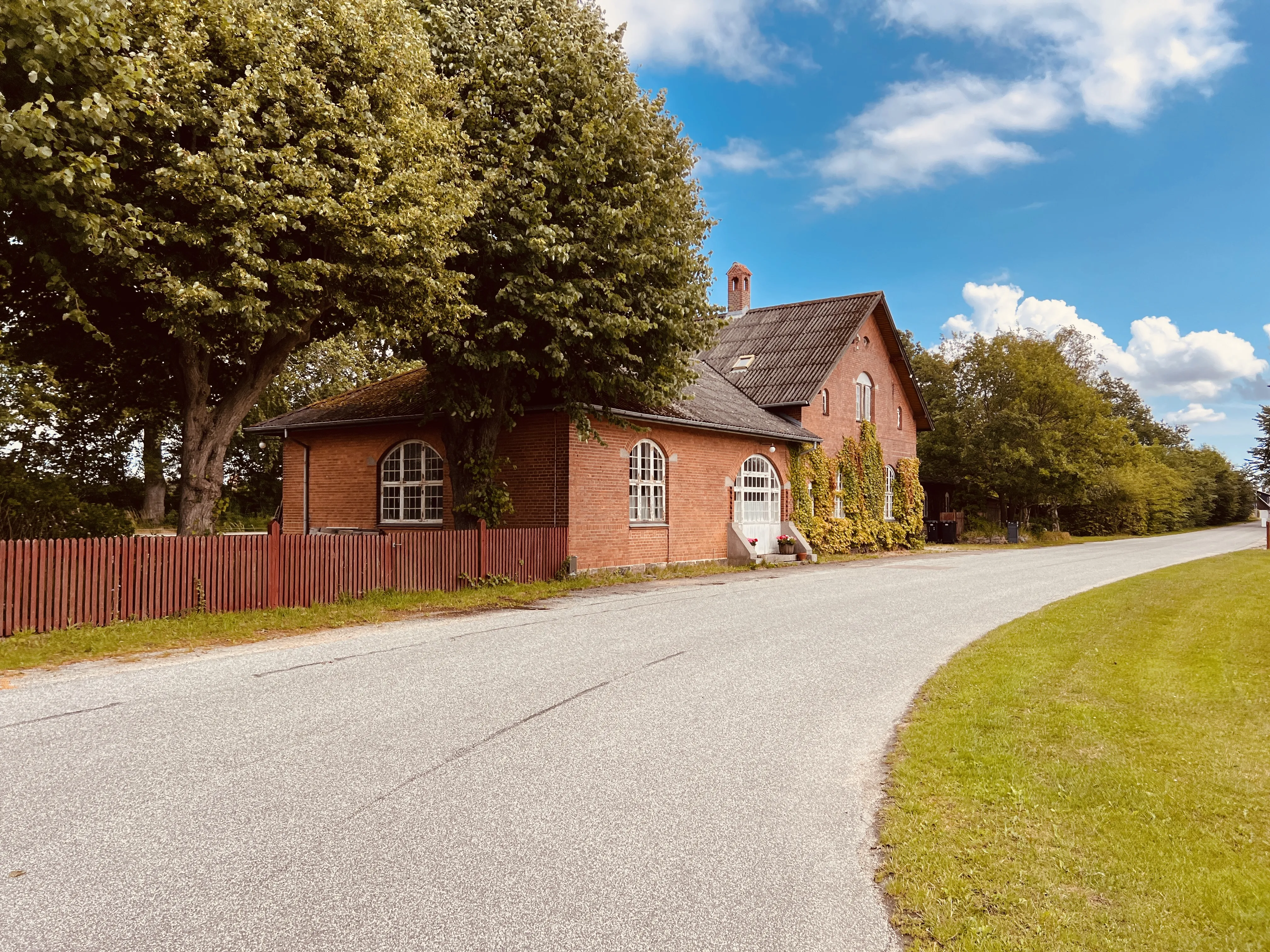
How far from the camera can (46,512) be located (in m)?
16.0

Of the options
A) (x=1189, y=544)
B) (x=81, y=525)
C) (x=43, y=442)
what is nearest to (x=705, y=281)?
(x=81, y=525)

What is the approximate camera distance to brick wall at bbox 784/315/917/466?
3066cm

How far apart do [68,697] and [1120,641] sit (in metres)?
11.1

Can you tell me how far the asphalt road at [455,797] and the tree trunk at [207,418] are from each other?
5.75 meters

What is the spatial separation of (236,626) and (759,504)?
57.7ft

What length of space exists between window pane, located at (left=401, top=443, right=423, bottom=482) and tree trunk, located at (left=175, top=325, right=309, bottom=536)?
268 inches

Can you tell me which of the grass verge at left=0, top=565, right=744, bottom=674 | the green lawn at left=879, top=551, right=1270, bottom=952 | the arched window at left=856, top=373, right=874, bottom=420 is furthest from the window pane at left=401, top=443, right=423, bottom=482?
the arched window at left=856, top=373, right=874, bottom=420

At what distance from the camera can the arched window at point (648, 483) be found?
21562 millimetres

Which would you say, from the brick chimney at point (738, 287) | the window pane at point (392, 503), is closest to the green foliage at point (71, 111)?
the window pane at point (392, 503)

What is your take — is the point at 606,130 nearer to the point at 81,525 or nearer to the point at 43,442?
the point at 81,525

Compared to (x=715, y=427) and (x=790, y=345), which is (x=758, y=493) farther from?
(x=790, y=345)

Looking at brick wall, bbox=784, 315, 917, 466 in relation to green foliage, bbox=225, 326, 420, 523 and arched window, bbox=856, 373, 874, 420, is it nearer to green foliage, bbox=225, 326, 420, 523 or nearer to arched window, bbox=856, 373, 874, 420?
arched window, bbox=856, 373, 874, 420

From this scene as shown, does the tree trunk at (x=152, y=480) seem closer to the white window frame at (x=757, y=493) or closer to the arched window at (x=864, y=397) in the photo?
the white window frame at (x=757, y=493)

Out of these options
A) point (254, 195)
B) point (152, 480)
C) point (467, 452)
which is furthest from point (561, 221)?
point (152, 480)
